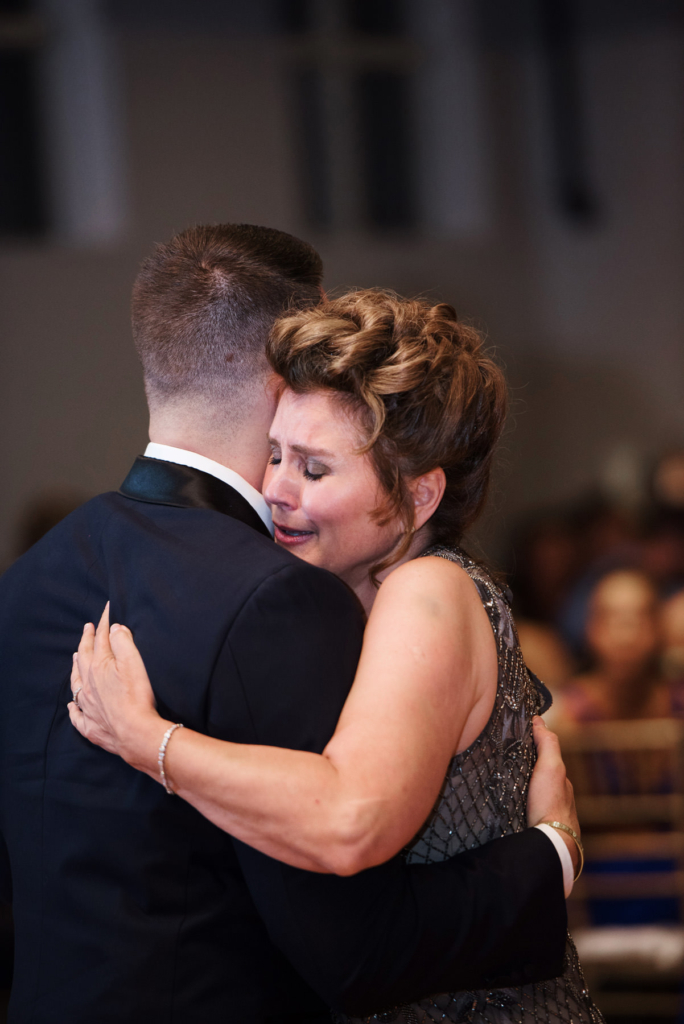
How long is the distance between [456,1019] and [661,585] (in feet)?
14.8

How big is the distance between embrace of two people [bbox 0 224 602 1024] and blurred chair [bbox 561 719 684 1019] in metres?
2.18

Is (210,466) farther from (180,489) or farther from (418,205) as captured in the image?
(418,205)

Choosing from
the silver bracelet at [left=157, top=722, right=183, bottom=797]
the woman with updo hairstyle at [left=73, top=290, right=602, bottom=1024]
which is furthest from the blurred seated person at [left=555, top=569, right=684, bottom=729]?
the silver bracelet at [left=157, top=722, right=183, bottom=797]

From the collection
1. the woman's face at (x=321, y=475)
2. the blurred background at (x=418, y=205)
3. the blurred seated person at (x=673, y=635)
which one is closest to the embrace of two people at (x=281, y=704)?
the woman's face at (x=321, y=475)

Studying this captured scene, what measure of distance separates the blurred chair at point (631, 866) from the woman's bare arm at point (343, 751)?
2.55 meters

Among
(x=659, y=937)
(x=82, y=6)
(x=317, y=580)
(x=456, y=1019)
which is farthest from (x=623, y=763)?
(x=82, y=6)

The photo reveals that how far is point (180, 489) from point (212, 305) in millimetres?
291

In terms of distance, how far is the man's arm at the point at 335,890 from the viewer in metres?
1.26

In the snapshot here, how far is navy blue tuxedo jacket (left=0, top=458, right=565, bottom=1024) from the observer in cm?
127

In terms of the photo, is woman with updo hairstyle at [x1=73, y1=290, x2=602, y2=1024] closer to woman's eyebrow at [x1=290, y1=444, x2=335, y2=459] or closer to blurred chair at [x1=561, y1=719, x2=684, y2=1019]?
woman's eyebrow at [x1=290, y1=444, x2=335, y2=459]

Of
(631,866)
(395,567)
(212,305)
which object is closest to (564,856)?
(395,567)

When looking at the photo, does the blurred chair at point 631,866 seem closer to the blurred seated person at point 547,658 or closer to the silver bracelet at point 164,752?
the blurred seated person at point 547,658

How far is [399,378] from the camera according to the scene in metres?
1.51

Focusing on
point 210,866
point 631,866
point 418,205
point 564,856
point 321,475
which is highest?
point 418,205
